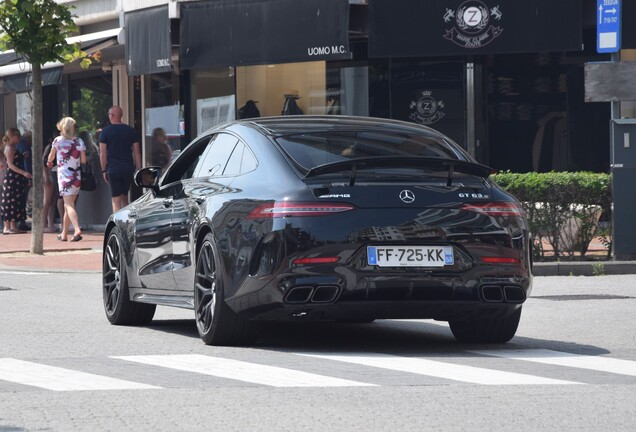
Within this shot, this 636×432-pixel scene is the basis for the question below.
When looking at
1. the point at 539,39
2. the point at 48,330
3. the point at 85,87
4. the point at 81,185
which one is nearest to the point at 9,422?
the point at 48,330

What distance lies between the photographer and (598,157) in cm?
2366

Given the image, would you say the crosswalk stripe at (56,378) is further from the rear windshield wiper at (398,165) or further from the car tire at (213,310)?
the rear windshield wiper at (398,165)

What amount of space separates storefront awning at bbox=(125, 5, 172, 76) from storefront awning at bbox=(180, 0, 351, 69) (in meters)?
0.58

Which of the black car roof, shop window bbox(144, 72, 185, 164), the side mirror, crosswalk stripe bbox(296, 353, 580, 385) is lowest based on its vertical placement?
crosswalk stripe bbox(296, 353, 580, 385)

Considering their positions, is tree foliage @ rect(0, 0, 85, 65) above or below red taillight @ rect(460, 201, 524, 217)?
above

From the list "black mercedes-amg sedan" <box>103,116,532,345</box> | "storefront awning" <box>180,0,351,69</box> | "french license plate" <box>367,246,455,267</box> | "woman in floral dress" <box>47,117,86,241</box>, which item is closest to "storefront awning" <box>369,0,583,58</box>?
"storefront awning" <box>180,0,351,69</box>

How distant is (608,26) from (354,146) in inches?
352

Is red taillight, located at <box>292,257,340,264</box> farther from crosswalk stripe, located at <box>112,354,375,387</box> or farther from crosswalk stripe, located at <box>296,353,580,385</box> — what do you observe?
crosswalk stripe, located at <box>112,354,375,387</box>

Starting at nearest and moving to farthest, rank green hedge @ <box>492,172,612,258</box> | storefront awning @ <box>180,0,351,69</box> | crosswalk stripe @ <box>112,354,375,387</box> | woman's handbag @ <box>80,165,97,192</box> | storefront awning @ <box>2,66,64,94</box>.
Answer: crosswalk stripe @ <box>112,354,375,387</box> < green hedge @ <box>492,172,612,258</box> < storefront awning @ <box>180,0,351,69</box> < woman's handbag @ <box>80,165,97,192</box> < storefront awning @ <box>2,66,64,94</box>

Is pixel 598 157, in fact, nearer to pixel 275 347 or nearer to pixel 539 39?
pixel 539 39

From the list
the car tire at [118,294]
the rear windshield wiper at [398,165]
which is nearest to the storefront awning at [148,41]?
the car tire at [118,294]

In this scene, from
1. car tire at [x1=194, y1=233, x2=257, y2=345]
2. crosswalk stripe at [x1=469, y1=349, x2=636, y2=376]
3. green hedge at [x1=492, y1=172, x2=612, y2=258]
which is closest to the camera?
crosswalk stripe at [x1=469, y1=349, x2=636, y2=376]

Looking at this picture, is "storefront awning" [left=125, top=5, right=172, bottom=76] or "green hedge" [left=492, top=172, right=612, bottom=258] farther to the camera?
"storefront awning" [left=125, top=5, right=172, bottom=76]

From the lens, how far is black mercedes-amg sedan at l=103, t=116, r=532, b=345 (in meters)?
9.18
